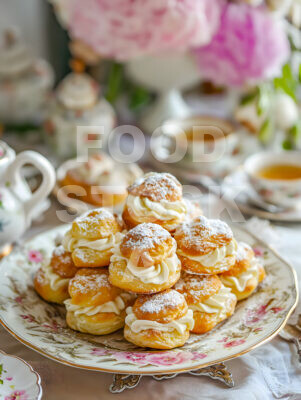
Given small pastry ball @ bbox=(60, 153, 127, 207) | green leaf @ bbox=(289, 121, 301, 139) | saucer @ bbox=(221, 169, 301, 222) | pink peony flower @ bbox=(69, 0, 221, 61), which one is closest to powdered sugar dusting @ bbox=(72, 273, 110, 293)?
small pastry ball @ bbox=(60, 153, 127, 207)

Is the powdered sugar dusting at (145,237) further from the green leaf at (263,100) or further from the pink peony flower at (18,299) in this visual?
the green leaf at (263,100)

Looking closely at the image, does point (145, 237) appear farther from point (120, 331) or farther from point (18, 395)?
point (18, 395)

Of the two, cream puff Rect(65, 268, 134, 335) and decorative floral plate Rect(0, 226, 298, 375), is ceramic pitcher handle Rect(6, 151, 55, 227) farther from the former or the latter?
cream puff Rect(65, 268, 134, 335)

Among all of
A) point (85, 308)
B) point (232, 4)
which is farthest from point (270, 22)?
point (85, 308)

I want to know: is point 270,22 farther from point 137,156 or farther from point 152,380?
point 152,380

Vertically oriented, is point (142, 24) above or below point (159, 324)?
above

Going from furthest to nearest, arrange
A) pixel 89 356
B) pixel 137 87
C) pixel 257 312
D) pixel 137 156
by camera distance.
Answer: pixel 137 87 < pixel 137 156 < pixel 257 312 < pixel 89 356

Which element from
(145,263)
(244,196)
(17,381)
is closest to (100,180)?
(244,196)
